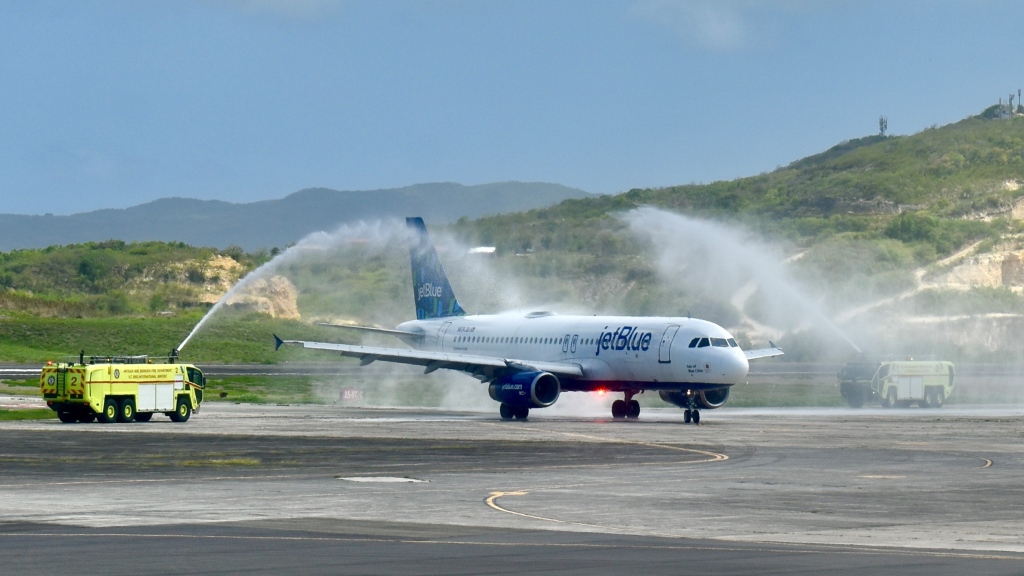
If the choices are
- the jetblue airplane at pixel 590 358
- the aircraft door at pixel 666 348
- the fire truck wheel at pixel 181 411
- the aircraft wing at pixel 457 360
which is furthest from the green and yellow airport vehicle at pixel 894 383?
the fire truck wheel at pixel 181 411

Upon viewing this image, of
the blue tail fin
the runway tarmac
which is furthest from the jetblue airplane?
the runway tarmac

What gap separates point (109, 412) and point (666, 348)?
2163cm

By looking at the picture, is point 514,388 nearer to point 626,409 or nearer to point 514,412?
point 514,412

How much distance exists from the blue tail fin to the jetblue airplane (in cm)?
448

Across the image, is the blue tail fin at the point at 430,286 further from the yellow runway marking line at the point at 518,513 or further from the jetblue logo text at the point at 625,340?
the yellow runway marking line at the point at 518,513

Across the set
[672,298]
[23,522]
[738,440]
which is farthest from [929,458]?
[672,298]

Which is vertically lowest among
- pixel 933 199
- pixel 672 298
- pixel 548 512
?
pixel 548 512

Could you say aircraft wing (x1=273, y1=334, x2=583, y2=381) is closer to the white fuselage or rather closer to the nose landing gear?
the white fuselage

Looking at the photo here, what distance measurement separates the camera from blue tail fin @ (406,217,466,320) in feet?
245

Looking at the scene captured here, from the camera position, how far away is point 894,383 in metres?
74.1

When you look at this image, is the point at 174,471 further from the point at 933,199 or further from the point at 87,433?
the point at 933,199

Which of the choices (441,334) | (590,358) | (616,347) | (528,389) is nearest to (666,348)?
(616,347)

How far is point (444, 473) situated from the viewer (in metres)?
33.5

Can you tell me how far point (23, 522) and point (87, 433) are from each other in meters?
25.0
